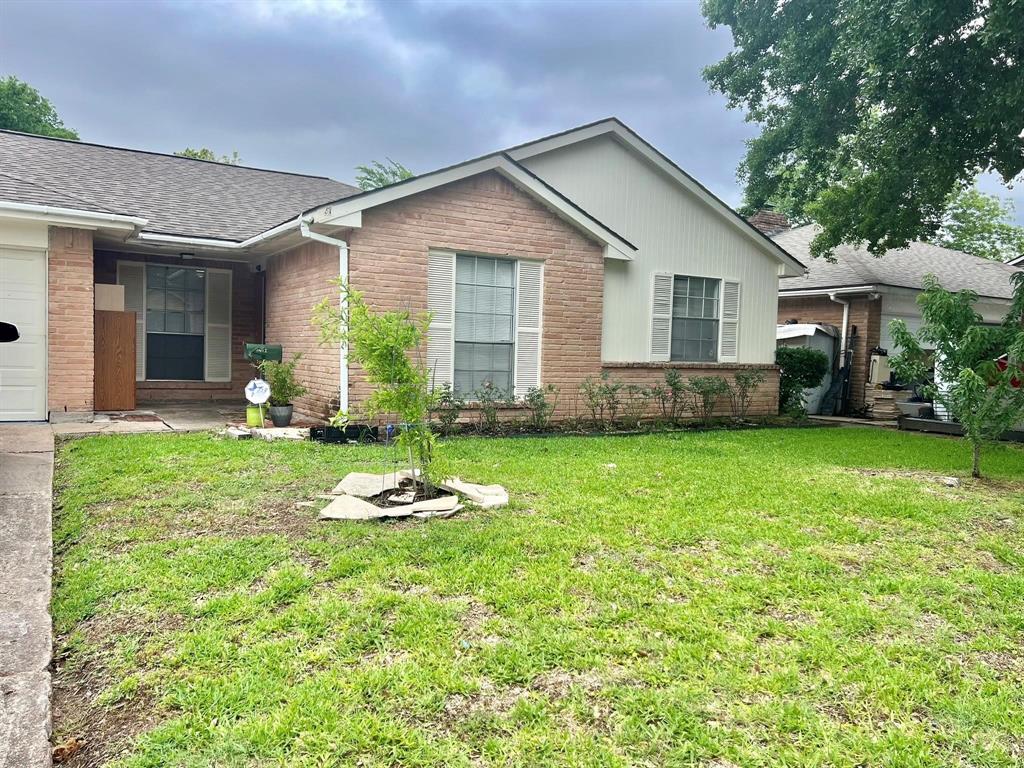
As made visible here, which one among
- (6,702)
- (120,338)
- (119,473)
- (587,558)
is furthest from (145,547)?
(120,338)

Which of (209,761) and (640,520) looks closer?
(209,761)

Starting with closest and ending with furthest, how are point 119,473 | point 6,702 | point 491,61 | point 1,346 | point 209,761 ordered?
point 209,761
point 6,702
point 119,473
point 1,346
point 491,61

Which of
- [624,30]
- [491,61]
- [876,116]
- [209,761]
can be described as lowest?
[209,761]

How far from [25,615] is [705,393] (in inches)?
406

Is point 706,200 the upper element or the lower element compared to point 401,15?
lower

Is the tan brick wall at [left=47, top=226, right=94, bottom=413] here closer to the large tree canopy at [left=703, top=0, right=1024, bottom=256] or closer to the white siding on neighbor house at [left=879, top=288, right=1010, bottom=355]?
the large tree canopy at [left=703, top=0, right=1024, bottom=256]

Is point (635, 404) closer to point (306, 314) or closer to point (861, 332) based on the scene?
point (306, 314)

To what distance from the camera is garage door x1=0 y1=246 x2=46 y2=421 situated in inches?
349

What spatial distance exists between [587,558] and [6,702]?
2.95 m

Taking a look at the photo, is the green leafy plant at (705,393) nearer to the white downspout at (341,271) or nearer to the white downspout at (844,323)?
the white downspout at (844,323)

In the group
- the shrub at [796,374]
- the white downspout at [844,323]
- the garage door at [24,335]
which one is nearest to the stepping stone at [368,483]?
the garage door at [24,335]

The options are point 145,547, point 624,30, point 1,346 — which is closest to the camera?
point 145,547

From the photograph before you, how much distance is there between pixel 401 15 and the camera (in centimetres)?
1703

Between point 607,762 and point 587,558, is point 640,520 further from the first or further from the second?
point 607,762
